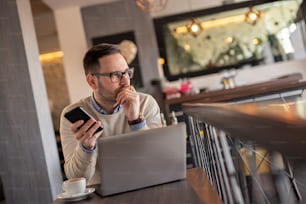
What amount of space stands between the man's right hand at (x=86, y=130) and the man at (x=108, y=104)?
13 cm

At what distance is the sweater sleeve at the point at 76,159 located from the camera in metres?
1.20

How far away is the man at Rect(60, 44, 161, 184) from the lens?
1.29 metres

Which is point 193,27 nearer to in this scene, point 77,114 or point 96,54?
point 96,54

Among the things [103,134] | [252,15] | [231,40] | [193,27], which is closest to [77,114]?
[103,134]

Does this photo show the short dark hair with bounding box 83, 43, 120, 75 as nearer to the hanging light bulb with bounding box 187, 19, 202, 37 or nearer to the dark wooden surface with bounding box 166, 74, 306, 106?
the dark wooden surface with bounding box 166, 74, 306, 106

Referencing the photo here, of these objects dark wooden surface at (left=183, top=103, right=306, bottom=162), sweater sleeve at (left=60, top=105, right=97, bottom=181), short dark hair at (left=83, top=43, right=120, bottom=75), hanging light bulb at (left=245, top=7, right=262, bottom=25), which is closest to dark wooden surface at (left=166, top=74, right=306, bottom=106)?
short dark hair at (left=83, top=43, right=120, bottom=75)

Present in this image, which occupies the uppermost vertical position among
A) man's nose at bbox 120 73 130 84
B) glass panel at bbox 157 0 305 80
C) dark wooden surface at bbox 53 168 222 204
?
glass panel at bbox 157 0 305 80

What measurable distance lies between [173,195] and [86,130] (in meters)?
0.29

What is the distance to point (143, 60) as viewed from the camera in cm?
546

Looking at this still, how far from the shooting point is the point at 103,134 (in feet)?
4.54

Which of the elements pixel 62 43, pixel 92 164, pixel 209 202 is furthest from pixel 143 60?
pixel 209 202

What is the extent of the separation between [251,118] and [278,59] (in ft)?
18.3

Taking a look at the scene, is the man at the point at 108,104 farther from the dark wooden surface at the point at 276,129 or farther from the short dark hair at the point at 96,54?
the dark wooden surface at the point at 276,129

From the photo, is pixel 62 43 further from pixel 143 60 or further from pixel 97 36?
pixel 143 60
